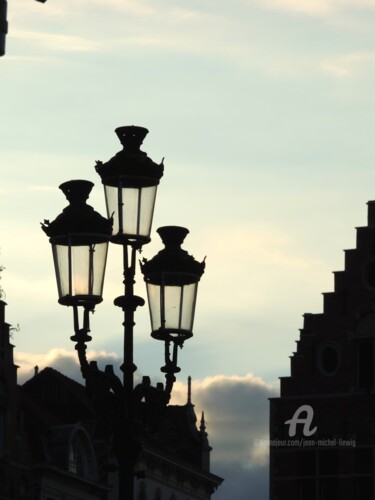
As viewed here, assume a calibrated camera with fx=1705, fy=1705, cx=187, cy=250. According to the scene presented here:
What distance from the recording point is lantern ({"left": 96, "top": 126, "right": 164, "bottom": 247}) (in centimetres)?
1888

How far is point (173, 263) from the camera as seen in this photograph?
63.4 feet

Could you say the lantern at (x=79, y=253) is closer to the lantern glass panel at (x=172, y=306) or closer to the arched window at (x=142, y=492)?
the lantern glass panel at (x=172, y=306)

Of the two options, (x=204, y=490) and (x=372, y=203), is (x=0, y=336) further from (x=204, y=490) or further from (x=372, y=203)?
(x=204, y=490)

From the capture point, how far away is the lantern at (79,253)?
18250 mm

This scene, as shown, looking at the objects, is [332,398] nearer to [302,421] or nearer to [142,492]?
[302,421]

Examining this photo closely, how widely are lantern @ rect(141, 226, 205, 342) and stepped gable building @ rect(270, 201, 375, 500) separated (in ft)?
79.4

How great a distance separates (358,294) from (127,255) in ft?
83.2

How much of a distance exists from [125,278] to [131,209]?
772 millimetres

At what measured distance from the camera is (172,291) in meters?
19.1

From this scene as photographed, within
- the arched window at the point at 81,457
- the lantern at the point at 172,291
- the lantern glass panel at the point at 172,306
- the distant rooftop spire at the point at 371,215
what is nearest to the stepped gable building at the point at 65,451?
the arched window at the point at 81,457

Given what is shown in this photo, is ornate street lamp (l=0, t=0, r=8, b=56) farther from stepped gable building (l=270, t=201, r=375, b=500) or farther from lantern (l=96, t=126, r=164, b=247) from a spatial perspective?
stepped gable building (l=270, t=201, r=375, b=500)

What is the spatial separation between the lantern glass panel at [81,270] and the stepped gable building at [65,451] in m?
23.7

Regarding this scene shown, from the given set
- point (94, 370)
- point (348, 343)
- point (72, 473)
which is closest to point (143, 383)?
point (94, 370)

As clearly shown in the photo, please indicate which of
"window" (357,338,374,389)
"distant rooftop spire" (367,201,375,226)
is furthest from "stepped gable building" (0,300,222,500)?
"distant rooftop spire" (367,201,375,226)
